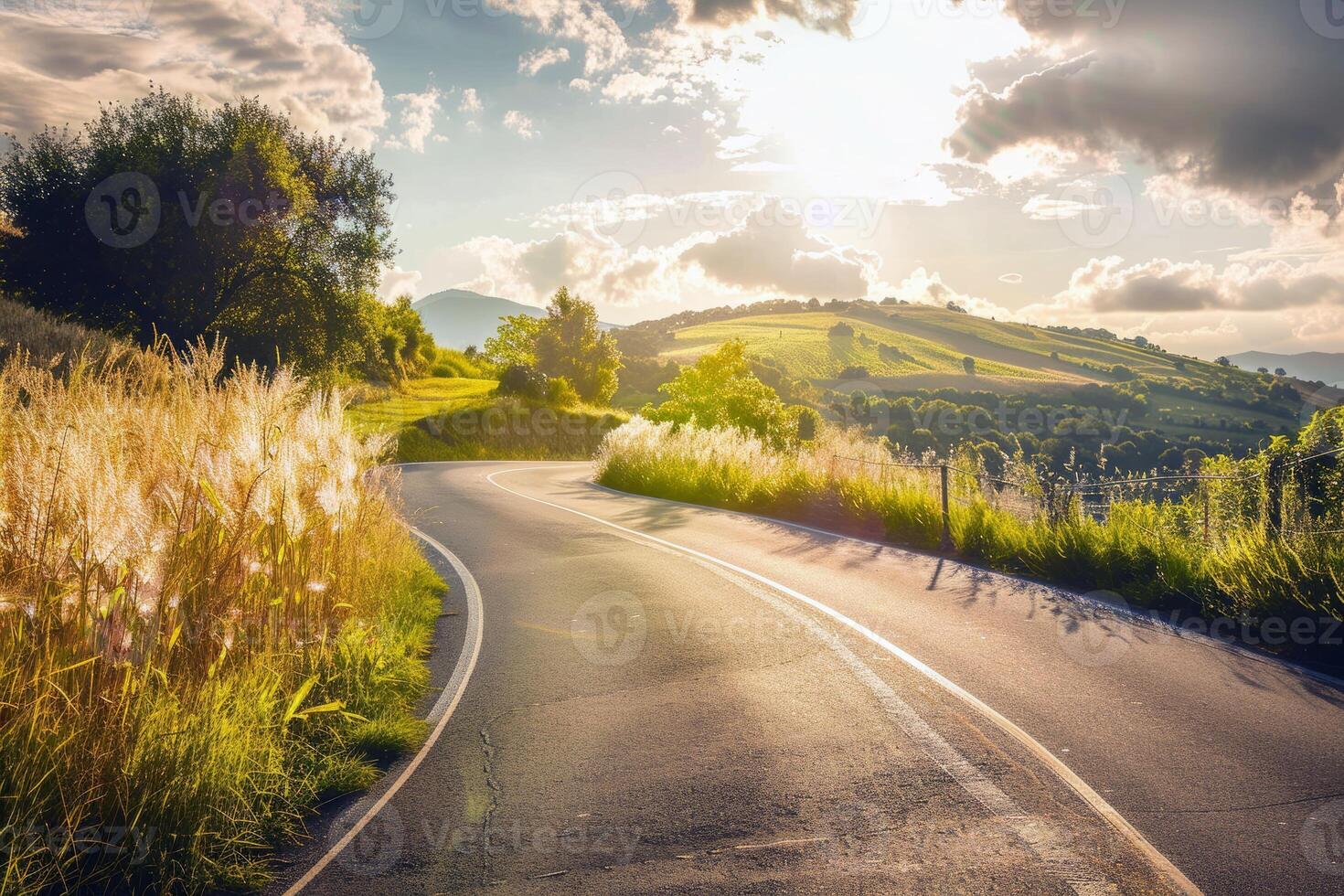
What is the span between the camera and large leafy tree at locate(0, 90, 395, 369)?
25.5 m

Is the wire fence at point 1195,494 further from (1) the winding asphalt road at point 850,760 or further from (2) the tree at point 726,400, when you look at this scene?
(2) the tree at point 726,400

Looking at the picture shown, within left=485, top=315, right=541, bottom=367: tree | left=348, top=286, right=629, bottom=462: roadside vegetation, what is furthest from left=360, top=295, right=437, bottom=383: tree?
left=485, top=315, right=541, bottom=367: tree

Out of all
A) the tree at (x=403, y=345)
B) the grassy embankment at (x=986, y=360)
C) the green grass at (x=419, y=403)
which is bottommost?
the green grass at (x=419, y=403)

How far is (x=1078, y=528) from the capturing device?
10484 millimetres

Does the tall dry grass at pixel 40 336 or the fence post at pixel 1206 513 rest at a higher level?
the tall dry grass at pixel 40 336

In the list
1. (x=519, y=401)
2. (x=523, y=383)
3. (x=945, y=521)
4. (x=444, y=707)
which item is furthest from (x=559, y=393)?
(x=444, y=707)

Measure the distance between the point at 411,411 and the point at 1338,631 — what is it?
4320 centimetres

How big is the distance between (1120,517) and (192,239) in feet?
94.7

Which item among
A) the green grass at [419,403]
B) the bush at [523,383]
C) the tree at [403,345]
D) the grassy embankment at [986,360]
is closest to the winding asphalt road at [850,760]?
the green grass at [419,403]

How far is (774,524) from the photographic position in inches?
588

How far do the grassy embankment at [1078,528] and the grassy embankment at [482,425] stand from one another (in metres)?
22.7

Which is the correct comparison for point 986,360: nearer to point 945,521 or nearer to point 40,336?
point 945,521

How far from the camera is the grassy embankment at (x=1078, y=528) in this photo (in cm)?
766

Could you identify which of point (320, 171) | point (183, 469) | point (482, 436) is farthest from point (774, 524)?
point (482, 436)
